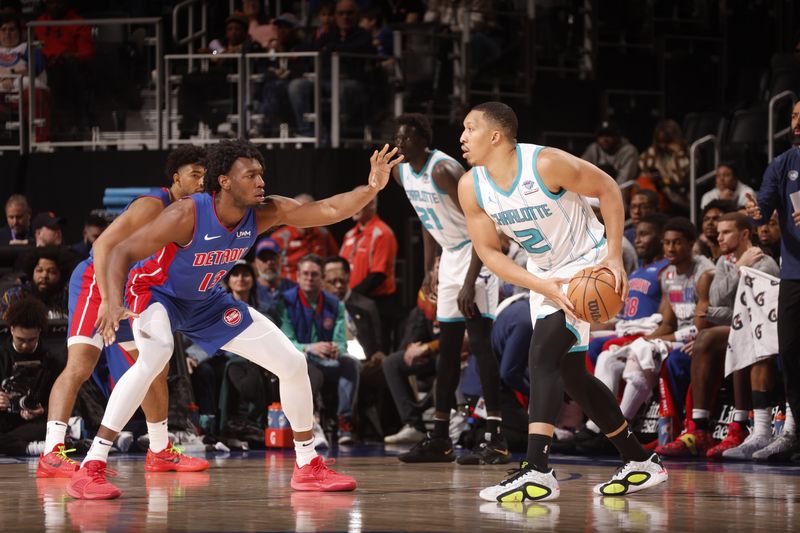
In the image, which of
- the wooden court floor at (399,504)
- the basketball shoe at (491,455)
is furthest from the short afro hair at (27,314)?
the basketball shoe at (491,455)

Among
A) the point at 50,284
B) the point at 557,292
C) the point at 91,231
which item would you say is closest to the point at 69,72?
the point at 91,231

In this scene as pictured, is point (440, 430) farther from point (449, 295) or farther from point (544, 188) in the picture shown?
point (544, 188)

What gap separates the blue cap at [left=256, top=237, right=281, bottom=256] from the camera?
1162 centimetres

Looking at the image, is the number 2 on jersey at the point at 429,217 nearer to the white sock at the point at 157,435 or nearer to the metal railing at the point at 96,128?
the white sock at the point at 157,435

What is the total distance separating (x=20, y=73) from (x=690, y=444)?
7.98 meters

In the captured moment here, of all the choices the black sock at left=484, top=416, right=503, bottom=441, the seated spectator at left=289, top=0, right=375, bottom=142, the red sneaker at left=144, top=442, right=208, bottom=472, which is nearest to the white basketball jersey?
the black sock at left=484, top=416, right=503, bottom=441

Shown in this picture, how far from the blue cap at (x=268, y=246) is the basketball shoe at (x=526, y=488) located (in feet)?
18.7

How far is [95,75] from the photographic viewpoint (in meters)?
13.1

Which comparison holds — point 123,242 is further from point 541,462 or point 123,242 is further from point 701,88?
point 701,88

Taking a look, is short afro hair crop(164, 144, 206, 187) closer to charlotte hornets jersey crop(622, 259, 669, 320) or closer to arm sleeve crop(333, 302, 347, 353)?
arm sleeve crop(333, 302, 347, 353)

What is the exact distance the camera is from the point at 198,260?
686 cm

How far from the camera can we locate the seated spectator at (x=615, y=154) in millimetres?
13031

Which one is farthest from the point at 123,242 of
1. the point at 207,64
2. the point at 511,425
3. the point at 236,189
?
the point at 207,64

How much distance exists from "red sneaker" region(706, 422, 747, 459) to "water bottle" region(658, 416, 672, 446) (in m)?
0.44
